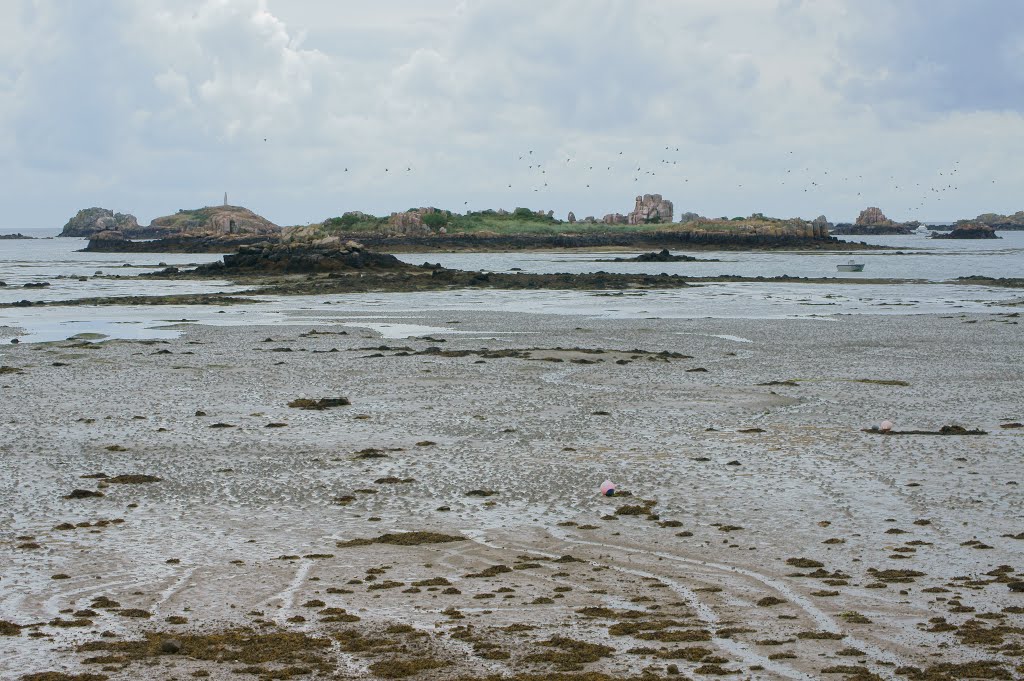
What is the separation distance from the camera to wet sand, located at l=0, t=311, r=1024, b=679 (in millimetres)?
8125

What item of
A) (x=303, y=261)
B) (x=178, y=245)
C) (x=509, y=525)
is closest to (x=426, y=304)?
(x=303, y=261)

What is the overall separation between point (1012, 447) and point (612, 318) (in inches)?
1019

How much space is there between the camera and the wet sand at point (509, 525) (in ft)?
26.7

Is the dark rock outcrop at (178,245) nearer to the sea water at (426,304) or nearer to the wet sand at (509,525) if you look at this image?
the sea water at (426,304)

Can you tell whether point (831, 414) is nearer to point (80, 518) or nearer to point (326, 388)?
point (326, 388)

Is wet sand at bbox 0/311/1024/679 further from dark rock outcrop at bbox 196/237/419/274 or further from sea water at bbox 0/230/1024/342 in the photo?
dark rock outcrop at bbox 196/237/419/274

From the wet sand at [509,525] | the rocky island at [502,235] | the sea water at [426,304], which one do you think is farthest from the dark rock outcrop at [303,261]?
the rocky island at [502,235]

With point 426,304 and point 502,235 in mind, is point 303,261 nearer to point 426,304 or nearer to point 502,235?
point 426,304

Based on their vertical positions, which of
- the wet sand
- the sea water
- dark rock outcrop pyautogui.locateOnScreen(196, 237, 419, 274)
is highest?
dark rock outcrop pyautogui.locateOnScreen(196, 237, 419, 274)

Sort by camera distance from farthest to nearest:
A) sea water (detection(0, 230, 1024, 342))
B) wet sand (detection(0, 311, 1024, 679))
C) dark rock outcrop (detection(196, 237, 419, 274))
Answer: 1. dark rock outcrop (detection(196, 237, 419, 274))
2. sea water (detection(0, 230, 1024, 342))
3. wet sand (detection(0, 311, 1024, 679))

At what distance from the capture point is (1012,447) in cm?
1596

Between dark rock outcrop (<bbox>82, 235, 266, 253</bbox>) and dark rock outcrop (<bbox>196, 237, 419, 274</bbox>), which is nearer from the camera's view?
dark rock outcrop (<bbox>196, 237, 419, 274</bbox>)

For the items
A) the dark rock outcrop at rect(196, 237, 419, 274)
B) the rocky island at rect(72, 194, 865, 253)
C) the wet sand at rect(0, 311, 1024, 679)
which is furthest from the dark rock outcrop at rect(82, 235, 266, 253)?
the wet sand at rect(0, 311, 1024, 679)

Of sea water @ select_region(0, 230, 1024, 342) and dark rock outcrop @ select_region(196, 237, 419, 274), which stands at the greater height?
dark rock outcrop @ select_region(196, 237, 419, 274)
